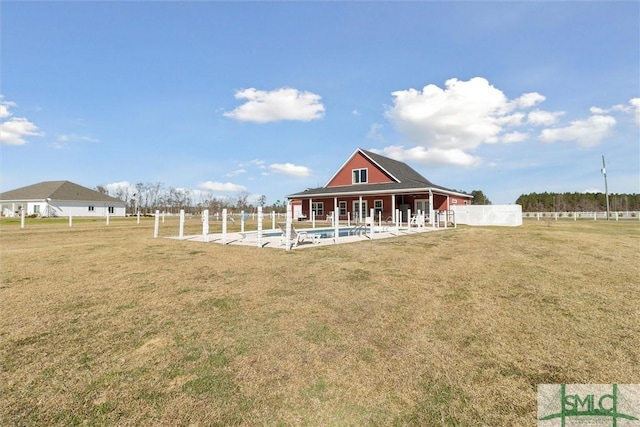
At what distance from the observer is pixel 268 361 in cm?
384

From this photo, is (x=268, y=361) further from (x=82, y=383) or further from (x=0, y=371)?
(x=0, y=371)

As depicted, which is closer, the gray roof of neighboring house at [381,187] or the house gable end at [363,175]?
the gray roof of neighboring house at [381,187]

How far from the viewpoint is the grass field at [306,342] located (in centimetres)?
304

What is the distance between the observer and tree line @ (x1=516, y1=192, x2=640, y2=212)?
3268 inches

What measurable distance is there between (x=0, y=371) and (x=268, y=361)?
9.92 ft

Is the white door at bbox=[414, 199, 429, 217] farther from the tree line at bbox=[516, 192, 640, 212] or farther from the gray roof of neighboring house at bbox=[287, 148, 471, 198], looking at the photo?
the tree line at bbox=[516, 192, 640, 212]

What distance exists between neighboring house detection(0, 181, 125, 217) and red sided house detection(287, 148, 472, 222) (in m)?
38.5

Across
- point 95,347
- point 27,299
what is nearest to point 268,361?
point 95,347

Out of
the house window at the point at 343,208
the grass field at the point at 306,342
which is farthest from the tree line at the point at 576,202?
the grass field at the point at 306,342

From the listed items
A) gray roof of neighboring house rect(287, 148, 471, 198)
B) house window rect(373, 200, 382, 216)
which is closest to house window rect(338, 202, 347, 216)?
gray roof of neighboring house rect(287, 148, 471, 198)

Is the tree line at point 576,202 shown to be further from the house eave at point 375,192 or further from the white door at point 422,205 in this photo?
the white door at point 422,205

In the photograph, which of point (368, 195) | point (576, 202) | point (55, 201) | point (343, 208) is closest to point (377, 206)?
point (368, 195)
